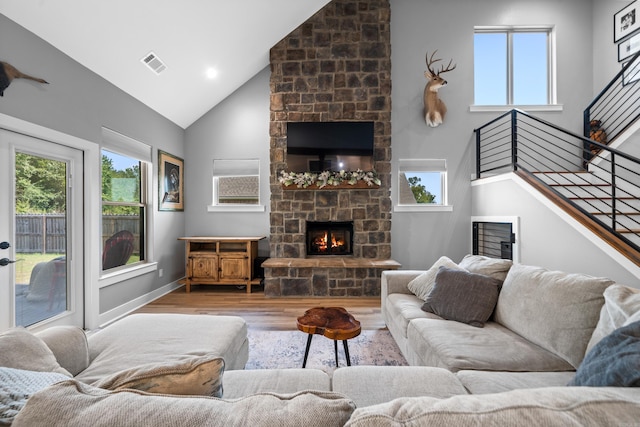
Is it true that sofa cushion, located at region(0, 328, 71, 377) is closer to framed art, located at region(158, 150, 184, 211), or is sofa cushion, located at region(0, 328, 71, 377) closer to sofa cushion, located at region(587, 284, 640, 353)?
sofa cushion, located at region(587, 284, 640, 353)

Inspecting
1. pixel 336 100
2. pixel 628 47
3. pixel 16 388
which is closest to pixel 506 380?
pixel 16 388

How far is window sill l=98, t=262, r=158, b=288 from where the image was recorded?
3264mm

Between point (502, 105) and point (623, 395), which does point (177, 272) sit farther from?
point (502, 105)

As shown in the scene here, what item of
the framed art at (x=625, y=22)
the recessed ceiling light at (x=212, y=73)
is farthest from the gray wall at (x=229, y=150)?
the framed art at (x=625, y=22)

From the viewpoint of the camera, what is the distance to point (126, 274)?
362 centimetres

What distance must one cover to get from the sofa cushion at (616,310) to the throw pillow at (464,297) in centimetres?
71

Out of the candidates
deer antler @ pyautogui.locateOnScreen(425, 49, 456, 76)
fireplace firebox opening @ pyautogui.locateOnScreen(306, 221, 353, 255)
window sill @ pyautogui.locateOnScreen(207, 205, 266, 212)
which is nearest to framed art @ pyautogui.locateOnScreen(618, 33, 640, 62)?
deer antler @ pyautogui.locateOnScreen(425, 49, 456, 76)

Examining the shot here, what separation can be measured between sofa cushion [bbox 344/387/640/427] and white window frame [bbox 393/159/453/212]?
174 inches

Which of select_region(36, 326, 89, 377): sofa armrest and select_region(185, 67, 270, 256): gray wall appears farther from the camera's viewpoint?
select_region(185, 67, 270, 256): gray wall

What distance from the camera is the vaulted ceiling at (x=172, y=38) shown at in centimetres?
253

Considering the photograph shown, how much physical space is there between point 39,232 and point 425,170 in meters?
4.91

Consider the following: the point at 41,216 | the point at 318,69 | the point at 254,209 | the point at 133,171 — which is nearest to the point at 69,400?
the point at 41,216

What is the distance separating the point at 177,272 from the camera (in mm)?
4906

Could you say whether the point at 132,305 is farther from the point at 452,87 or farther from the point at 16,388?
the point at 452,87
